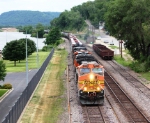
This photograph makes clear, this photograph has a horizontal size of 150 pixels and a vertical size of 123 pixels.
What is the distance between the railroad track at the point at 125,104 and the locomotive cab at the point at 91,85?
261cm

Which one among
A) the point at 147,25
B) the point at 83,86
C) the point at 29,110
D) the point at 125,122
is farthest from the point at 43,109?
the point at 147,25

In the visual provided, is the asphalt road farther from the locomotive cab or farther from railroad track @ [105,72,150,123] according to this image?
railroad track @ [105,72,150,123]

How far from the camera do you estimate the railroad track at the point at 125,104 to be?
27703mm

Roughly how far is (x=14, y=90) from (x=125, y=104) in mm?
20522

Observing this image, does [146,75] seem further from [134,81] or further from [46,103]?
[46,103]

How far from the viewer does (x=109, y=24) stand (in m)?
59.7

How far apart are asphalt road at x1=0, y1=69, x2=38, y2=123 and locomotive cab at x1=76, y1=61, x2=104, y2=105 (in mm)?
8174

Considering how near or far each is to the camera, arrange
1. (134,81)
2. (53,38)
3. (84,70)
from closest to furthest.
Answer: (84,70) → (134,81) → (53,38)

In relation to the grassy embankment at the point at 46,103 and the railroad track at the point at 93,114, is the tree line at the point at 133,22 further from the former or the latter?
the railroad track at the point at 93,114

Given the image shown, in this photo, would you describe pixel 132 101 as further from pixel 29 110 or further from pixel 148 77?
pixel 148 77

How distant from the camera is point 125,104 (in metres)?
32.9

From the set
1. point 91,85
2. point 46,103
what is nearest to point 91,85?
point 91,85

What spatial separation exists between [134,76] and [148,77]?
7.59ft

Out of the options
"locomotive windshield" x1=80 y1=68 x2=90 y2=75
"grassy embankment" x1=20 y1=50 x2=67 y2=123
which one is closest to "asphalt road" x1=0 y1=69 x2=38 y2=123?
"grassy embankment" x1=20 y1=50 x2=67 y2=123
